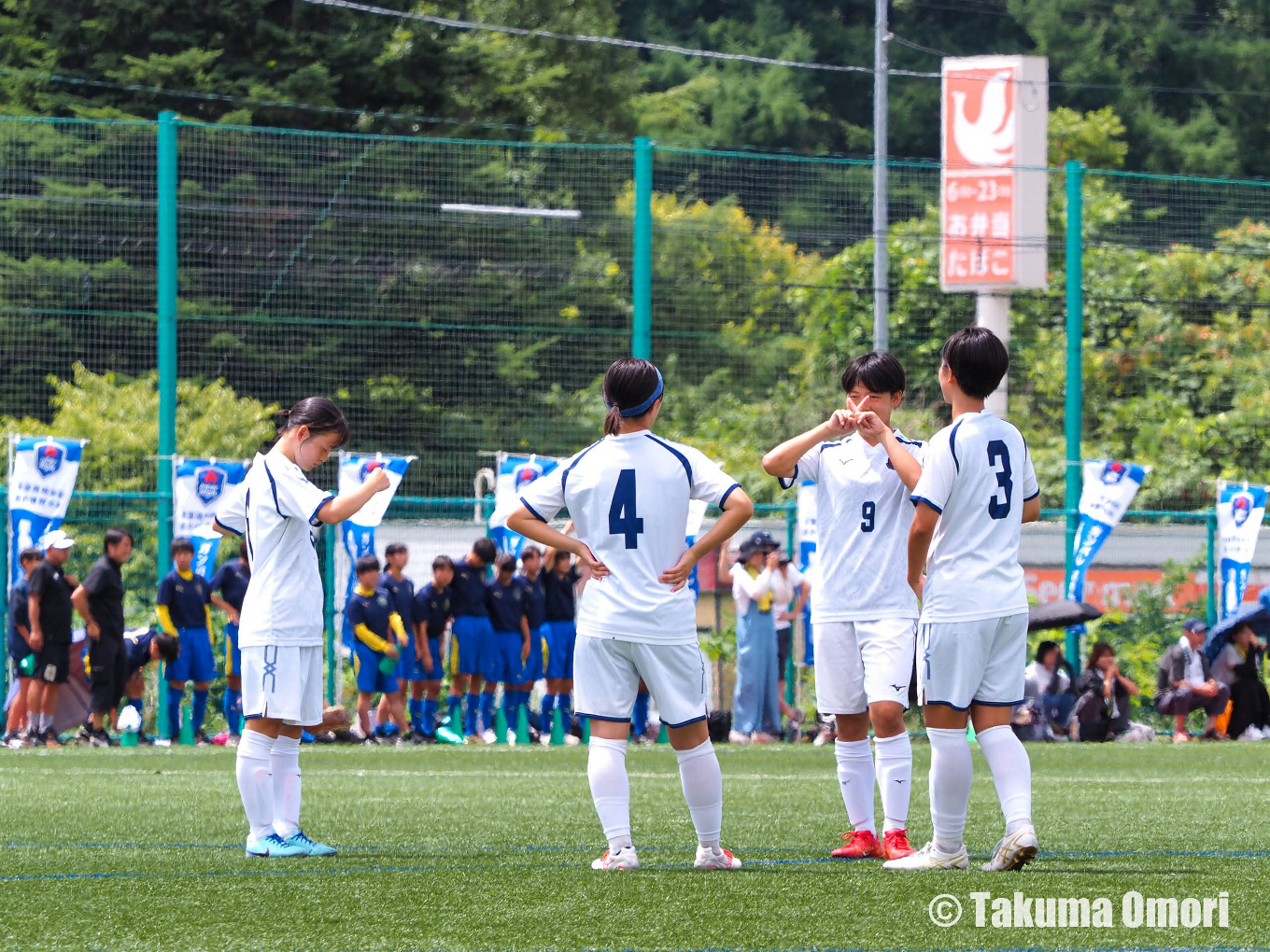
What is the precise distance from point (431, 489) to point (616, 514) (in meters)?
13.4

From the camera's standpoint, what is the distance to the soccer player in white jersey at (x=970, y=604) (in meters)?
5.93

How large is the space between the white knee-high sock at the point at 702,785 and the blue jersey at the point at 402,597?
918 centimetres

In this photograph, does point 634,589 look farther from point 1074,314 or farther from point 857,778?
point 1074,314

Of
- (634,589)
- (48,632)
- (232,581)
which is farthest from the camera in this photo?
(232,581)

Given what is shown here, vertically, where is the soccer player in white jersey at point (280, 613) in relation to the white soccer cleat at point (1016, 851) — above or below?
above

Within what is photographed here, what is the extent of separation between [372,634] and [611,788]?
896cm

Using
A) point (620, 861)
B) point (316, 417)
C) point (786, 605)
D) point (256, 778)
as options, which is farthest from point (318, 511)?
point (786, 605)

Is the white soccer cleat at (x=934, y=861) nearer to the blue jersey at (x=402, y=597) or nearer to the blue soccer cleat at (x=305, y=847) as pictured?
the blue soccer cleat at (x=305, y=847)

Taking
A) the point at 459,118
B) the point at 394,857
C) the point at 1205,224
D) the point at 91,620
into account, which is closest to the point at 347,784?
the point at 394,857

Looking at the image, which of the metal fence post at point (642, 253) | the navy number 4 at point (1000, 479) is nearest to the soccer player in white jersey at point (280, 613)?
the navy number 4 at point (1000, 479)

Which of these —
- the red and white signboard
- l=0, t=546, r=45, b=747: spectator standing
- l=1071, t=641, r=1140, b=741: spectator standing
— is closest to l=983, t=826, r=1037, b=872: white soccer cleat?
l=1071, t=641, r=1140, b=741: spectator standing

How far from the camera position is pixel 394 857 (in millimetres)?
6785

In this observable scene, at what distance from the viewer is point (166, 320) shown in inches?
648

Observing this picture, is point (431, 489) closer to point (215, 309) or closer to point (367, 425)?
point (367, 425)
